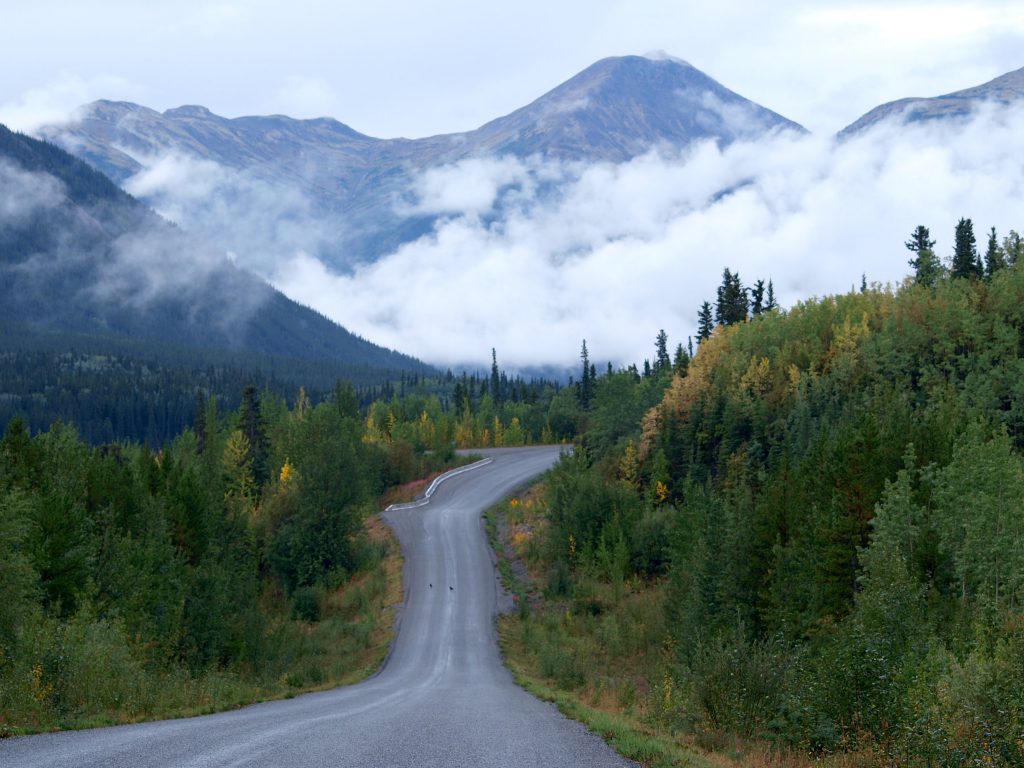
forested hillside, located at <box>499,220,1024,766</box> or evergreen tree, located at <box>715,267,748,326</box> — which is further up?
evergreen tree, located at <box>715,267,748,326</box>

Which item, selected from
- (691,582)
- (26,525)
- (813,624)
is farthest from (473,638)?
(26,525)

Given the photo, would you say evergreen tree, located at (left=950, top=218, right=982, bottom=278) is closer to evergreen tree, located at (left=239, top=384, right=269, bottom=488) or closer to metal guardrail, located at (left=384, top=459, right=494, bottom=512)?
metal guardrail, located at (left=384, top=459, right=494, bottom=512)

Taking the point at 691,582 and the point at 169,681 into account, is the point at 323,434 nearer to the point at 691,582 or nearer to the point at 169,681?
the point at 691,582

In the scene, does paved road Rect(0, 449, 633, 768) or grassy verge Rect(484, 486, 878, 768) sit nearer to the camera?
paved road Rect(0, 449, 633, 768)

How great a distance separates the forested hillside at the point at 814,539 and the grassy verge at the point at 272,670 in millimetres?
8155

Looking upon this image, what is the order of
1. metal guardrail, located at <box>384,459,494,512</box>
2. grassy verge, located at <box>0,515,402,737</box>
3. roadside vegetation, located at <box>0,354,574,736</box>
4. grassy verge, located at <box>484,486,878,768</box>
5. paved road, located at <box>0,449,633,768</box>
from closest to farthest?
paved road, located at <box>0,449,633,768</box>, grassy verge, located at <box>484,486,878,768</box>, grassy verge, located at <box>0,515,402,737</box>, roadside vegetation, located at <box>0,354,574,736</box>, metal guardrail, located at <box>384,459,494,512</box>

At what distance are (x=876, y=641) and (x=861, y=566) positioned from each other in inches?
831

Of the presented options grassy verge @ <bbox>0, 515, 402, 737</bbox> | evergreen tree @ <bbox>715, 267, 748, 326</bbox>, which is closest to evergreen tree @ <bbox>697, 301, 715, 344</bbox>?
evergreen tree @ <bbox>715, 267, 748, 326</bbox>

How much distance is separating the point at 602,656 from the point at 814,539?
1383cm

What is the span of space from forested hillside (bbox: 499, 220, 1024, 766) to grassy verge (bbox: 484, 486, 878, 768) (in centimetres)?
19

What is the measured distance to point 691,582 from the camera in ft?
150

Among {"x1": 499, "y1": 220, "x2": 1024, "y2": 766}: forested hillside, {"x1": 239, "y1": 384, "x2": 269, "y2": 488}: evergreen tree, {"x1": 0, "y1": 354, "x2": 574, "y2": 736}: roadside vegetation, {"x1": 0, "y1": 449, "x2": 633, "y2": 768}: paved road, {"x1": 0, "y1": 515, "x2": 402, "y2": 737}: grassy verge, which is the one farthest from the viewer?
{"x1": 239, "y1": 384, "x2": 269, "y2": 488}: evergreen tree

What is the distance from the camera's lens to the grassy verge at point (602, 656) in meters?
16.1

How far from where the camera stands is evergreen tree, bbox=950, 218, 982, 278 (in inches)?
3509
